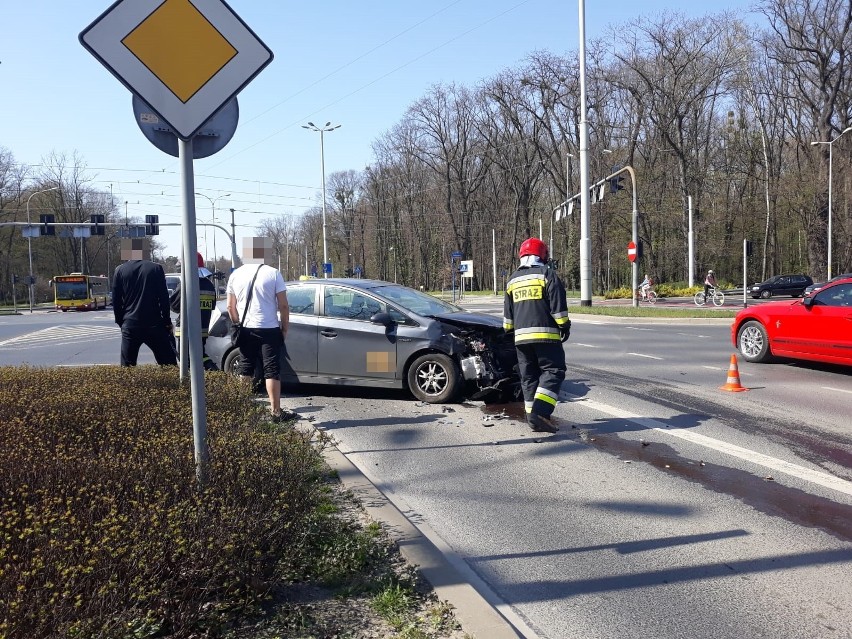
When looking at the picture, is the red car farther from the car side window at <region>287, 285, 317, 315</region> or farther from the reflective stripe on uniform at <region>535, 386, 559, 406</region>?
the car side window at <region>287, 285, 317, 315</region>

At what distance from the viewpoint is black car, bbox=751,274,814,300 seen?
44031mm

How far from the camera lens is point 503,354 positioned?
869cm

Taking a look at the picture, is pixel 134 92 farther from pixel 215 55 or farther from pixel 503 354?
pixel 503 354

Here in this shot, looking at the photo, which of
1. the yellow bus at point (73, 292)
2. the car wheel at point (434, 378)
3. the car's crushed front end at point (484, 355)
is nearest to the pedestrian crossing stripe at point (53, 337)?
the car wheel at point (434, 378)

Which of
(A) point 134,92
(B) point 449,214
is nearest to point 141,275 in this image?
(A) point 134,92

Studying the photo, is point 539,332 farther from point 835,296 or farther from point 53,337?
point 53,337

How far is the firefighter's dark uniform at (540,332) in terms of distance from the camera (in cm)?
717

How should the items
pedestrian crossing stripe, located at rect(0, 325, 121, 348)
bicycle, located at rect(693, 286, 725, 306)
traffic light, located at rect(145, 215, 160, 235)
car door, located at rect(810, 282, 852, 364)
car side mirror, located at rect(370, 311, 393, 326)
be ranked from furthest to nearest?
traffic light, located at rect(145, 215, 160, 235) < bicycle, located at rect(693, 286, 725, 306) < pedestrian crossing stripe, located at rect(0, 325, 121, 348) < car door, located at rect(810, 282, 852, 364) < car side mirror, located at rect(370, 311, 393, 326)

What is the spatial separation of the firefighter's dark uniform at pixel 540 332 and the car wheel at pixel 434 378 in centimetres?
139

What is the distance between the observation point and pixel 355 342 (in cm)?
904

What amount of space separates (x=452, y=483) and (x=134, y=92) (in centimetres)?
369

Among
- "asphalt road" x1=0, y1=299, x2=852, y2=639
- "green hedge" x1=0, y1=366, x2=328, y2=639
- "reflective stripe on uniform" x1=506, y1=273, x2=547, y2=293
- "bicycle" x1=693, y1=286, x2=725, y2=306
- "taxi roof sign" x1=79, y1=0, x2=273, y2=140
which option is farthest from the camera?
"bicycle" x1=693, y1=286, x2=725, y2=306

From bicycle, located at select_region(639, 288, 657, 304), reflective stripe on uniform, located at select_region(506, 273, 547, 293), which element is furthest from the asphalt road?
bicycle, located at select_region(639, 288, 657, 304)

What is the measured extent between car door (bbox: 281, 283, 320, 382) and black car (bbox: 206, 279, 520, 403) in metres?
0.01
